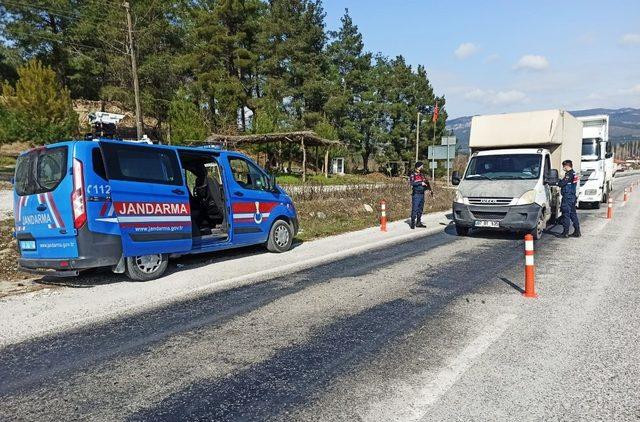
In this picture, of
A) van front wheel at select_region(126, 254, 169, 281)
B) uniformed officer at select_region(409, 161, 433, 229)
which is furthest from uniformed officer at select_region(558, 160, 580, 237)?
van front wheel at select_region(126, 254, 169, 281)

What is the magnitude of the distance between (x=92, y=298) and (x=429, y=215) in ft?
43.4

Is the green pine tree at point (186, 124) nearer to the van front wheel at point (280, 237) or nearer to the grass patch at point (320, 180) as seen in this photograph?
the grass patch at point (320, 180)

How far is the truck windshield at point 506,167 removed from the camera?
10703mm

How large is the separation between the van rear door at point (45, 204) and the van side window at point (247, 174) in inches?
121

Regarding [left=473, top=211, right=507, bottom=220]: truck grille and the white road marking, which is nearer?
the white road marking

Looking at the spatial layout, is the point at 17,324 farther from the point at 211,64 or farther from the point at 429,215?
the point at 211,64

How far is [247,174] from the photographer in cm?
890

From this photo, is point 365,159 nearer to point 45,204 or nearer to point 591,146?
point 591,146

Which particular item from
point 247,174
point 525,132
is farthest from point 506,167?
point 247,174

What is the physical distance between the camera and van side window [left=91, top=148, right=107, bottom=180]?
241 inches

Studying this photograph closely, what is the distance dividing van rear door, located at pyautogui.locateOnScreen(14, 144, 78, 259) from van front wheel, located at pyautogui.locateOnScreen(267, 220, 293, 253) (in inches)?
159

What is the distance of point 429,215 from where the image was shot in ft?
55.0

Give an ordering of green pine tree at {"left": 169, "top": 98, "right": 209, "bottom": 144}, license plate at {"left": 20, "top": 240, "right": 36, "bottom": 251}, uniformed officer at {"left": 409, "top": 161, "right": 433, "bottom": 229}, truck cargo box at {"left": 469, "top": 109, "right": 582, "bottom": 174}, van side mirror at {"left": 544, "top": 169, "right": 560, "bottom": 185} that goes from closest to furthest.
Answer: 1. license plate at {"left": 20, "top": 240, "right": 36, "bottom": 251}
2. van side mirror at {"left": 544, "top": 169, "right": 560, "bottom": 185}
3. truck cargo box at {"left": 469, "top": 109, "right": 582, "bottom": 174}
4. uniformed officer at {"left": 409, "top": 161, "right": 433, "bottom": 229}
5. green pine tree at {"left": 169, "top": 98, "right": 209, "bottom": 144}

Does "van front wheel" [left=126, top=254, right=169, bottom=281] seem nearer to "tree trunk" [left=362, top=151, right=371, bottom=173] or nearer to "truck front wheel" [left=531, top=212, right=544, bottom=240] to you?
"truck front wheel" [left=531, top=212, right=544, bottom=240]
